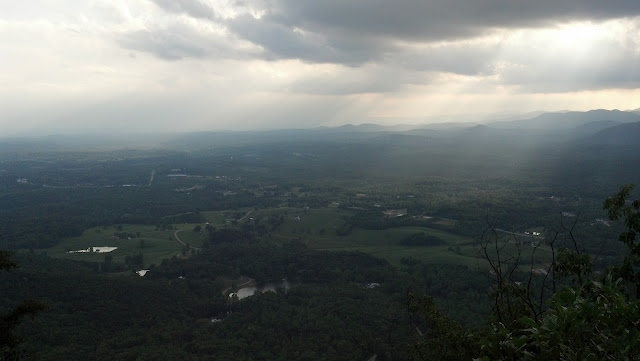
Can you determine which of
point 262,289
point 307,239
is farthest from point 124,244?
point 262,289

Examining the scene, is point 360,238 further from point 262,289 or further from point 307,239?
point 262,289

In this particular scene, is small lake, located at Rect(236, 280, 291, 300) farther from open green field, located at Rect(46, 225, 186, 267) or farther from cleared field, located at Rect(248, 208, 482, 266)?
open green field, located at Rect(46, 225, 186, 267)

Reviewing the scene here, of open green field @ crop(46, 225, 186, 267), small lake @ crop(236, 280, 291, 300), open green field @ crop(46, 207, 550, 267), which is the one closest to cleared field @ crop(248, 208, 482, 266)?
open green field @ crop(46, 207, 550, 267)

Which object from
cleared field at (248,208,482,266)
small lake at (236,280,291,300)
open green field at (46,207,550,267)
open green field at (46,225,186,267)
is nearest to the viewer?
small lake at (236,280,291,300)

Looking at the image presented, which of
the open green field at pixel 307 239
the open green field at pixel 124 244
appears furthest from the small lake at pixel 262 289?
the open green field at pixel 124 244

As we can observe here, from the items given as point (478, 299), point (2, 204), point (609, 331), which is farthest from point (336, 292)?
point (2, 204)

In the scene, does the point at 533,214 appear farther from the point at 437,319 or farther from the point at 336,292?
the point at 437,319
